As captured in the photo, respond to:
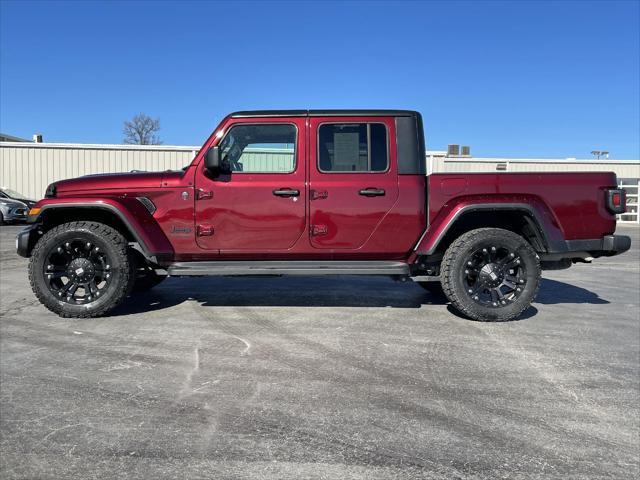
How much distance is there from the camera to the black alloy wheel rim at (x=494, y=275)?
4430 millimetres

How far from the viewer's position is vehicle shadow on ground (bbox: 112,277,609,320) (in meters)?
5.05

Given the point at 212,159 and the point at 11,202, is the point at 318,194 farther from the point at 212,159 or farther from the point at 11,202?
the point at 11,202

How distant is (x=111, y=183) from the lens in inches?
177

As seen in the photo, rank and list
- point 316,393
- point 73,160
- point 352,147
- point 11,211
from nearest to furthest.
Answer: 1. point 316,393
2. point 352,147
3. point 11,211
4. point 73,160

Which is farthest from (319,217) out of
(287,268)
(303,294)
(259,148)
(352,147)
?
(303,294)

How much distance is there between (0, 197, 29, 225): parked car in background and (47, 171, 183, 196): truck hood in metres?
15.8

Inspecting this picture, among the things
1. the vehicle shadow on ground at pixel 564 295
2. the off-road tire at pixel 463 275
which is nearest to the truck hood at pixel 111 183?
the off-road tire at pixel 463 275

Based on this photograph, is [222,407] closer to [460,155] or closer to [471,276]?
[471,276]

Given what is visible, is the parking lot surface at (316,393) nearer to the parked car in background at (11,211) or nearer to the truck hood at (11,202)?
the parked car in background at (11,211)

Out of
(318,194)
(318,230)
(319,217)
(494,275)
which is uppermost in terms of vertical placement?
(318,194)

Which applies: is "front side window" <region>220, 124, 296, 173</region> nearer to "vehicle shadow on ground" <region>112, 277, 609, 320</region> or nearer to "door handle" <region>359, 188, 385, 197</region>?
"door handle" <region>359, 188, 385, 197</region>

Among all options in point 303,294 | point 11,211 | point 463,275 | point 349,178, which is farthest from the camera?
point 11,211

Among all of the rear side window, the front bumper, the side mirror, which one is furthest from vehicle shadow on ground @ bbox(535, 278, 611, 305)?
the front bumper

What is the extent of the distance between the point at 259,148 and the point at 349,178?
1.02m
